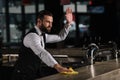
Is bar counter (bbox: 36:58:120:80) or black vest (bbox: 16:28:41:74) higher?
black vest (bbox: 16:28:41:74)

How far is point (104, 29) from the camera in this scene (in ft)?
73.4

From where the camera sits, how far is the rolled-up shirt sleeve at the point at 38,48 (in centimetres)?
444

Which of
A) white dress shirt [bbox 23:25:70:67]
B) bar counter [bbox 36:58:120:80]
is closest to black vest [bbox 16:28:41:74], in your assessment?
white dress shirt [bbox 23:25:70:67]

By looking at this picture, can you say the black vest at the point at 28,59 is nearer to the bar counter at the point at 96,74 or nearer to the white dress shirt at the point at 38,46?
the white dress shirt at the point at 38,46

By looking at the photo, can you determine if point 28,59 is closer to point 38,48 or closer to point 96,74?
point 38,48

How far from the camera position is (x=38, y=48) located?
177 inches

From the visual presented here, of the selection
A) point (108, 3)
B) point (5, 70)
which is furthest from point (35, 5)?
point (5, 70)

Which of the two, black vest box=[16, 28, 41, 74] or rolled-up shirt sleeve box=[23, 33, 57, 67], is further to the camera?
black vest box=[16, 28, 41, 74]

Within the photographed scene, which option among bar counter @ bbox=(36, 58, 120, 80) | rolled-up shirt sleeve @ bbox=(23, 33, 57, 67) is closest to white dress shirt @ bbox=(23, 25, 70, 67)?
rolled-up shirt sleeve @ bbox=(23, 33, 57, 67)

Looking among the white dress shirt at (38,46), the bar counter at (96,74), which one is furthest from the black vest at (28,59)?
the bar counter at (96,74)

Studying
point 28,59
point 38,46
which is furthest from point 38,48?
point 28,59

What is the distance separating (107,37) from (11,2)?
6204 millimetres

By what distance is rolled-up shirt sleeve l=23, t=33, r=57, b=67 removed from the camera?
4441 mm

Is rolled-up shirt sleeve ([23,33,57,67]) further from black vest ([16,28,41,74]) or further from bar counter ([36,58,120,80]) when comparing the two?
bar counter ([36,58,120,80])
